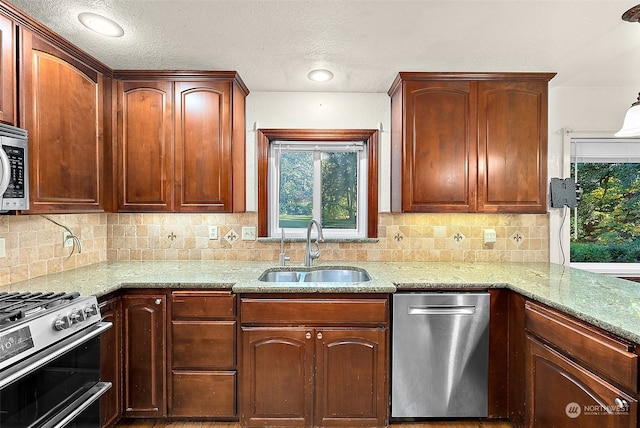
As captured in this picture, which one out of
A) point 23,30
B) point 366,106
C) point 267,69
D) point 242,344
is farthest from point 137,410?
point 366,106

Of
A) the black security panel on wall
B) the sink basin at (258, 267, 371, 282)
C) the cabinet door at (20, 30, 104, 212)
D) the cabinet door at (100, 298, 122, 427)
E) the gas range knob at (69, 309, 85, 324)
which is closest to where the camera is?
the gas range knob at (69, 309, 85, 324)

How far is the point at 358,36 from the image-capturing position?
1.92m

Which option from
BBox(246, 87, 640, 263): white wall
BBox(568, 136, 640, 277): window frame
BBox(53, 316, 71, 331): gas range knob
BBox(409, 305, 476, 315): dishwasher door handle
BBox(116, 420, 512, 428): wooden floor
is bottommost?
BBox(116, 420, 512, 428): wooden floor

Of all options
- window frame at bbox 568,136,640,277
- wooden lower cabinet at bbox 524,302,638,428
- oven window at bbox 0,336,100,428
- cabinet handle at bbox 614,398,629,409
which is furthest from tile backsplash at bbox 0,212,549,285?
cabinet handle at bbox 614,398,629,409

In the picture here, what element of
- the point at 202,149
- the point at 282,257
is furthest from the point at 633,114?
the point at 202,149

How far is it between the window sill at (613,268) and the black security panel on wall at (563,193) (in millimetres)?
514

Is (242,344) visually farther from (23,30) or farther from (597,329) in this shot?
(23,30)

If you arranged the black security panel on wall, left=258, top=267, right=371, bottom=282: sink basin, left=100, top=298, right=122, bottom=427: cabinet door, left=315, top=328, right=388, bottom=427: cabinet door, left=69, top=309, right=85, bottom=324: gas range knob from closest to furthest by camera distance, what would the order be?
1. left=69, top=309, right=85, bottom=324: gas range knob
2. left=100, top=298, right=122, bottom=427: cabinet door
3. left=315, top=328, right=388, bottom=427: cabinet door
4. left=258, top=267, right=371, bottom=282: sink basin
5. the black security panel on wall

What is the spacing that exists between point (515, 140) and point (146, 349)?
8.91 feet

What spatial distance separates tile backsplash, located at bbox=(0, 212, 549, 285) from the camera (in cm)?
276

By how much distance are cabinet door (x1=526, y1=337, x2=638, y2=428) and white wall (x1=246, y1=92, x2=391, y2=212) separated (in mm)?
1450

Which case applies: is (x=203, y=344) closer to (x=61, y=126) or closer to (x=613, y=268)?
(x=61, y=126)

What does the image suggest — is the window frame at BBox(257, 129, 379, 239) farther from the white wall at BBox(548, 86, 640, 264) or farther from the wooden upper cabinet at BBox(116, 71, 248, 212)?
the white wall at BBox(548, 86, 640, 264)

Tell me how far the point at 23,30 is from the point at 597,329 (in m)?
2.87
